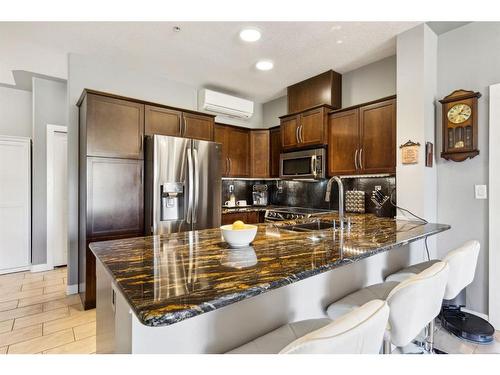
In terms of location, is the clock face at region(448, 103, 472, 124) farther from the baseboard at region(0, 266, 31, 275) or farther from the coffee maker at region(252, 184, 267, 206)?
the baseboard at region(0, 266, 31, 275)

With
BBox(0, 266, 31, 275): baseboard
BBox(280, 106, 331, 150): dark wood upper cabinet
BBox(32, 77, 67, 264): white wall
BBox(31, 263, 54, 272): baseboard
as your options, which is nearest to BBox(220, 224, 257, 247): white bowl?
BBox(280, 106, 331, 150): dark wood upper cabinet

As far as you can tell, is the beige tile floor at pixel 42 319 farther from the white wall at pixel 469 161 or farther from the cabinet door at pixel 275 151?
the white wall at pixel 469 161

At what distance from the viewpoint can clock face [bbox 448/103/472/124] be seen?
240 cm

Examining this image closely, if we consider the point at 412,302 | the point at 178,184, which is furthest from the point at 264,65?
the point at 412,302

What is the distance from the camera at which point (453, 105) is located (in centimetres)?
247

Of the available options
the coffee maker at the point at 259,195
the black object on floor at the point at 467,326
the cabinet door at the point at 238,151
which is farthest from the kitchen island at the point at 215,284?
the coffee maker at the point at 259,195

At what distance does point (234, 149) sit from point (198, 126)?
2.99 ft

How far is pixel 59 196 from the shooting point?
13.4 ft

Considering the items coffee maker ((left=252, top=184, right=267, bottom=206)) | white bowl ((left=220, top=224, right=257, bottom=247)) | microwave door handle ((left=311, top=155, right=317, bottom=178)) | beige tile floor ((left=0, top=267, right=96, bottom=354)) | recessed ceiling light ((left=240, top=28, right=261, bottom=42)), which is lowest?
beige tile floor ((left=0, top=267, right=96, bottom=354))

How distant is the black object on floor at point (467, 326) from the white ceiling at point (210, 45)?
259cm

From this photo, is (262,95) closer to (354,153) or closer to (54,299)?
(354,153)

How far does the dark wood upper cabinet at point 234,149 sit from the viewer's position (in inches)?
164

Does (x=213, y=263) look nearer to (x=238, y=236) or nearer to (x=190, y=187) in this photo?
(x=238, y=236)

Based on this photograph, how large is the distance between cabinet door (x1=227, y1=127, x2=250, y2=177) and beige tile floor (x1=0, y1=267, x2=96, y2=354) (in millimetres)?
2581
